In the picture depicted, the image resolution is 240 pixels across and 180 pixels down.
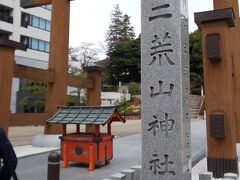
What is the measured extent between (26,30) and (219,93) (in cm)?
3451

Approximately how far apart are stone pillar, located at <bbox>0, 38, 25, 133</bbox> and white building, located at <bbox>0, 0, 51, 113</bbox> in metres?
25.7

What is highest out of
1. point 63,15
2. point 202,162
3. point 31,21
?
point 31,21

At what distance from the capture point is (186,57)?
225 inches

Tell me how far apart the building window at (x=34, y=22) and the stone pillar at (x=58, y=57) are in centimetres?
2555

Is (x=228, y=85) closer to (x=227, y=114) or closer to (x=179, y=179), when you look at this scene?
(x=227, y=114)

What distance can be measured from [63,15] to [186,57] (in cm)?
1010

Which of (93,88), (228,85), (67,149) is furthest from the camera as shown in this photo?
(93,88)

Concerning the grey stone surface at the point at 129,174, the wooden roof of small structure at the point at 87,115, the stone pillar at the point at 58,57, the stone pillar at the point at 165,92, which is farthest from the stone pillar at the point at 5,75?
the stone pillar at the point at 165,92

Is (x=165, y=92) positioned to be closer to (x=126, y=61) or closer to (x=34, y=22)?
(x=34, y=22)

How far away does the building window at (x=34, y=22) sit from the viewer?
3853cm

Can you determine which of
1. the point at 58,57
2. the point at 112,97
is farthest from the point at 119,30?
the point at 58,57

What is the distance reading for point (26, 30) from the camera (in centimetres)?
3850

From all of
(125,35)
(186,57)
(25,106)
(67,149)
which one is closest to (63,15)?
(67,149)

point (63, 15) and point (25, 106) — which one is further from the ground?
point (63, 15)
